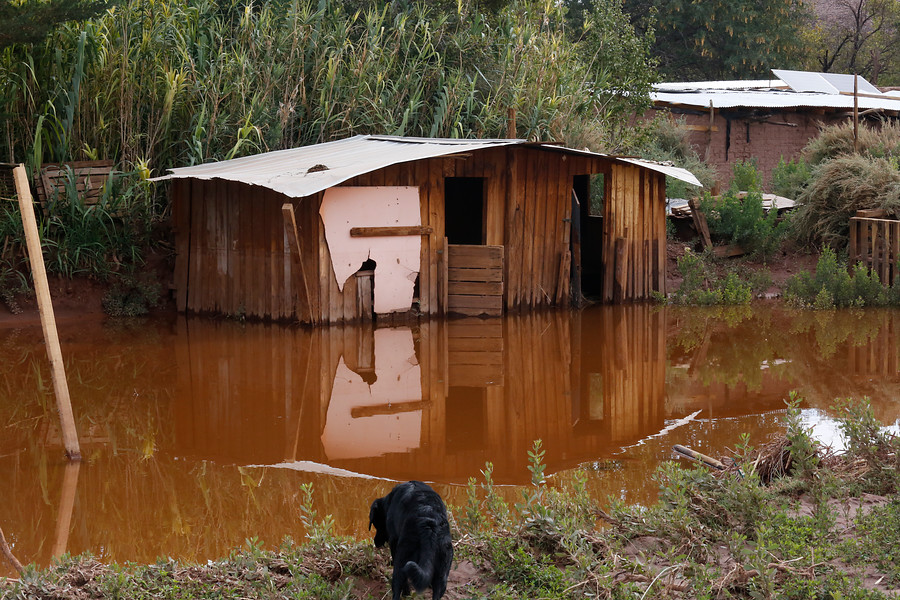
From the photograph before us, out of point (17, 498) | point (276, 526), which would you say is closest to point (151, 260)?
point (17, 498)

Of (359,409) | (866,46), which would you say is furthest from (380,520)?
(866,46)

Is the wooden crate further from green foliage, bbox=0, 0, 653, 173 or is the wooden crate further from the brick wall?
the brick wall

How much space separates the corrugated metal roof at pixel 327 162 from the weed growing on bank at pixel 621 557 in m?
6.74

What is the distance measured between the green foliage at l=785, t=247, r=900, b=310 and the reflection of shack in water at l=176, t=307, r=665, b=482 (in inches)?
111

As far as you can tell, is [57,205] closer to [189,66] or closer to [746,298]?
[189,66]

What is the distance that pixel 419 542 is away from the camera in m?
4.23

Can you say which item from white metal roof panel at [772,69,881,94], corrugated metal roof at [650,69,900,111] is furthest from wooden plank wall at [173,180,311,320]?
white metal roof panel at [772,69,881,94]

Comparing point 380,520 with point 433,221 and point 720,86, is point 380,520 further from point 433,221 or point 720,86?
point 720,86

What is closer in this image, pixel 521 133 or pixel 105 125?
pixel 105 125

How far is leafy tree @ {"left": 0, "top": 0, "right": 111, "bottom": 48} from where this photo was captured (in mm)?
11703

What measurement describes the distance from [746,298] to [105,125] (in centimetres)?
995

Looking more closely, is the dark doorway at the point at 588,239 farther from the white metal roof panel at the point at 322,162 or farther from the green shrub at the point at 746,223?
the white metal roof panel at the point at 322,162

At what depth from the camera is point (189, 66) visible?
618 inches

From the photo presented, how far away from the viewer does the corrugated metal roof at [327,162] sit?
11625mm
